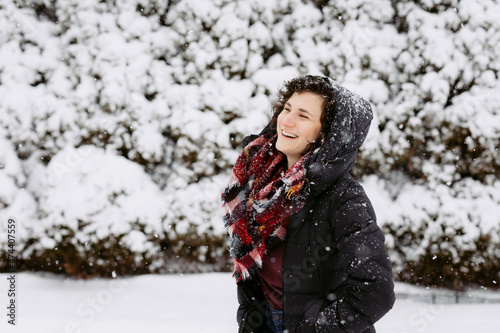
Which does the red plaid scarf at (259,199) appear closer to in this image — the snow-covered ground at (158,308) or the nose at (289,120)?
the nose at (289,120)

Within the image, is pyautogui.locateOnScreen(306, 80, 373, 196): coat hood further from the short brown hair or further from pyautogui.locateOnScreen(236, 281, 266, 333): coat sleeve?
pyautogui.locateOnScreen(236, 281, 266, 333): coat sleeve

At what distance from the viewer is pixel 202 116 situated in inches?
132

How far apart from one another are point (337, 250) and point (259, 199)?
368mm

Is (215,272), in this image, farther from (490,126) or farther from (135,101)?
(490,126)

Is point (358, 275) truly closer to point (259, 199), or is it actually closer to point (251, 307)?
point (259, 199)

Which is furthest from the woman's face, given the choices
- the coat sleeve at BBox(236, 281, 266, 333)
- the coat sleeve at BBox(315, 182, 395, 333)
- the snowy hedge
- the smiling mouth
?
the snowy hedge

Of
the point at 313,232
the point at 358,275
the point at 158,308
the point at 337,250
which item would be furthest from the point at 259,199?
the point at 158,308

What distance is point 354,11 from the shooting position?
11.2ft

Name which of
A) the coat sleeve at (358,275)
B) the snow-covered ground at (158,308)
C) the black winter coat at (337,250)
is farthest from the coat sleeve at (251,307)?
the snow-covered ground at (158,308)

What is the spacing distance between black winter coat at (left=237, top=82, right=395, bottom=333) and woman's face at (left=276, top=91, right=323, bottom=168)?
0.32ft

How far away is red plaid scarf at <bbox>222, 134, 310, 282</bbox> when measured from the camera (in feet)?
4.66

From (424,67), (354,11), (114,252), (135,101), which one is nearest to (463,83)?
(424,67)

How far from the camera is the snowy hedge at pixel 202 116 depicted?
311 cm

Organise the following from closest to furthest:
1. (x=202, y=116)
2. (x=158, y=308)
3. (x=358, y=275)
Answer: (x=358, y=275) → (x=158, y=308) → (x=202, y=116)
